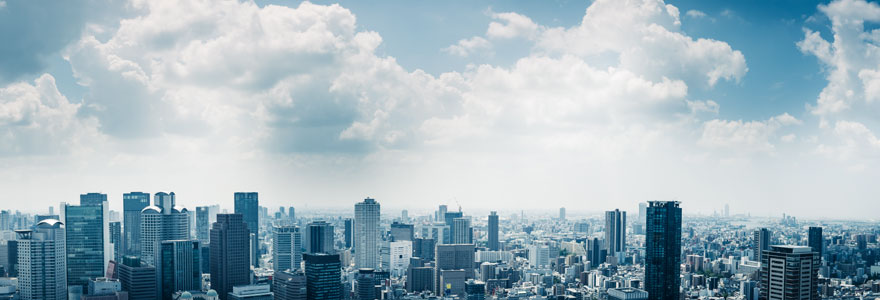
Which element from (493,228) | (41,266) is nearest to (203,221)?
(41,266)

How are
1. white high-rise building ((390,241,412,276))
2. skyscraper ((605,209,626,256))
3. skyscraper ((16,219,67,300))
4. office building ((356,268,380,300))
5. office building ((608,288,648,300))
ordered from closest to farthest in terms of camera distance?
1. office building ((608,288,648,300))
2. skyscraper ((16,219,67,300))
3. office building ((356,268,380,300))
4. white high-rise building ((390,241,412,276))
5. skyscraper ((605,209,626,256))

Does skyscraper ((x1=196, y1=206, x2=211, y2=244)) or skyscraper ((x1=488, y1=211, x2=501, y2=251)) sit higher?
skyscraper ((x1=196, y1=206, x2=211, y2=244))

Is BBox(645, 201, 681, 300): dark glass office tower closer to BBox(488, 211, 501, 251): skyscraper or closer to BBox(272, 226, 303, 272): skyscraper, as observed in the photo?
BBox(272, 226, 303, 272): skyscraper

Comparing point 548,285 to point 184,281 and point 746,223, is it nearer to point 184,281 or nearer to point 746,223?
Result: point 184,281

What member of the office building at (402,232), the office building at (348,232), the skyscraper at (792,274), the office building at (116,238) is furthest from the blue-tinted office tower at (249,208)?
the skyscraper at (792,274)

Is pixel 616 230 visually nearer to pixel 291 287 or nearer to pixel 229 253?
pixel 229 253

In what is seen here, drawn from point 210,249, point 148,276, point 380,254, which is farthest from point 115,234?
point 380,254

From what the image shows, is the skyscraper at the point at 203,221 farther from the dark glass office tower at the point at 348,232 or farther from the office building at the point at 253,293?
the office building at the point at 253,293

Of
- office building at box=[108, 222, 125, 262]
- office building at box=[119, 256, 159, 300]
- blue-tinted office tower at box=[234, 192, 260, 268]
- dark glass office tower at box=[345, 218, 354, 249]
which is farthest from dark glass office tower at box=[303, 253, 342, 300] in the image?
dark glass office tower at box=[345, 218, 354, 249]
